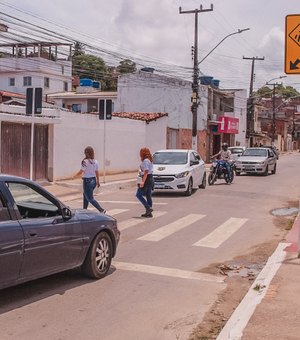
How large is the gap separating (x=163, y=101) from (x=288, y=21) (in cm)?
3708

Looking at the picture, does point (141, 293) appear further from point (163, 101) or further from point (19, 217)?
point (163, 101)

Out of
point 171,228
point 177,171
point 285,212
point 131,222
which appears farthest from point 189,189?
point 171,228

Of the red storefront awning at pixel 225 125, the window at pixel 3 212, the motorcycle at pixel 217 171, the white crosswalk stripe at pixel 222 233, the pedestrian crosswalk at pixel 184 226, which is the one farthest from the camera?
the red storefront awning at pixel 225 125

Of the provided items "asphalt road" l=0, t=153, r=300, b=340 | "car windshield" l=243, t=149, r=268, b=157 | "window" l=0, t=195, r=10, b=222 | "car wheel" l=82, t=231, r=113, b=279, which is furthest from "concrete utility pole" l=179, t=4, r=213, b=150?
"window" l=0, t=195, r=10, b=222

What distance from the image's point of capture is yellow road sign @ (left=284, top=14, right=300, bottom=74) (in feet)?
26.0

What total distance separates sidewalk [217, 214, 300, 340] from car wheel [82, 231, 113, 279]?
199cm

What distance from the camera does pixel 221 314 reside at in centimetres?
597

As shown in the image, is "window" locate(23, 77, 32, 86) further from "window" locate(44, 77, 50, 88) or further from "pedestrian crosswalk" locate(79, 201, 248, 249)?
"pedestrian crosswalk" locate(79, 201, 248, 249)

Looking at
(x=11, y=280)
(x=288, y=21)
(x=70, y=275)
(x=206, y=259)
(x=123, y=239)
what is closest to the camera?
(x=11, y=280)

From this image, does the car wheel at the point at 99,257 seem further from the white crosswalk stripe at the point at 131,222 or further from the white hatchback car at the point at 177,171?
the white hatchback car at the point at 177,171

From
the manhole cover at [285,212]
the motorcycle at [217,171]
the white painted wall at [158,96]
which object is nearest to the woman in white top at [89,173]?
the manhole cover at [285,212]

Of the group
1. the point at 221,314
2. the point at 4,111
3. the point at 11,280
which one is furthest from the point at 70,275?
the point at 4,111

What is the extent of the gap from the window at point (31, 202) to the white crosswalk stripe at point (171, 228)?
3973mm

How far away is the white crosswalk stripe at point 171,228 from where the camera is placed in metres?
10.5
